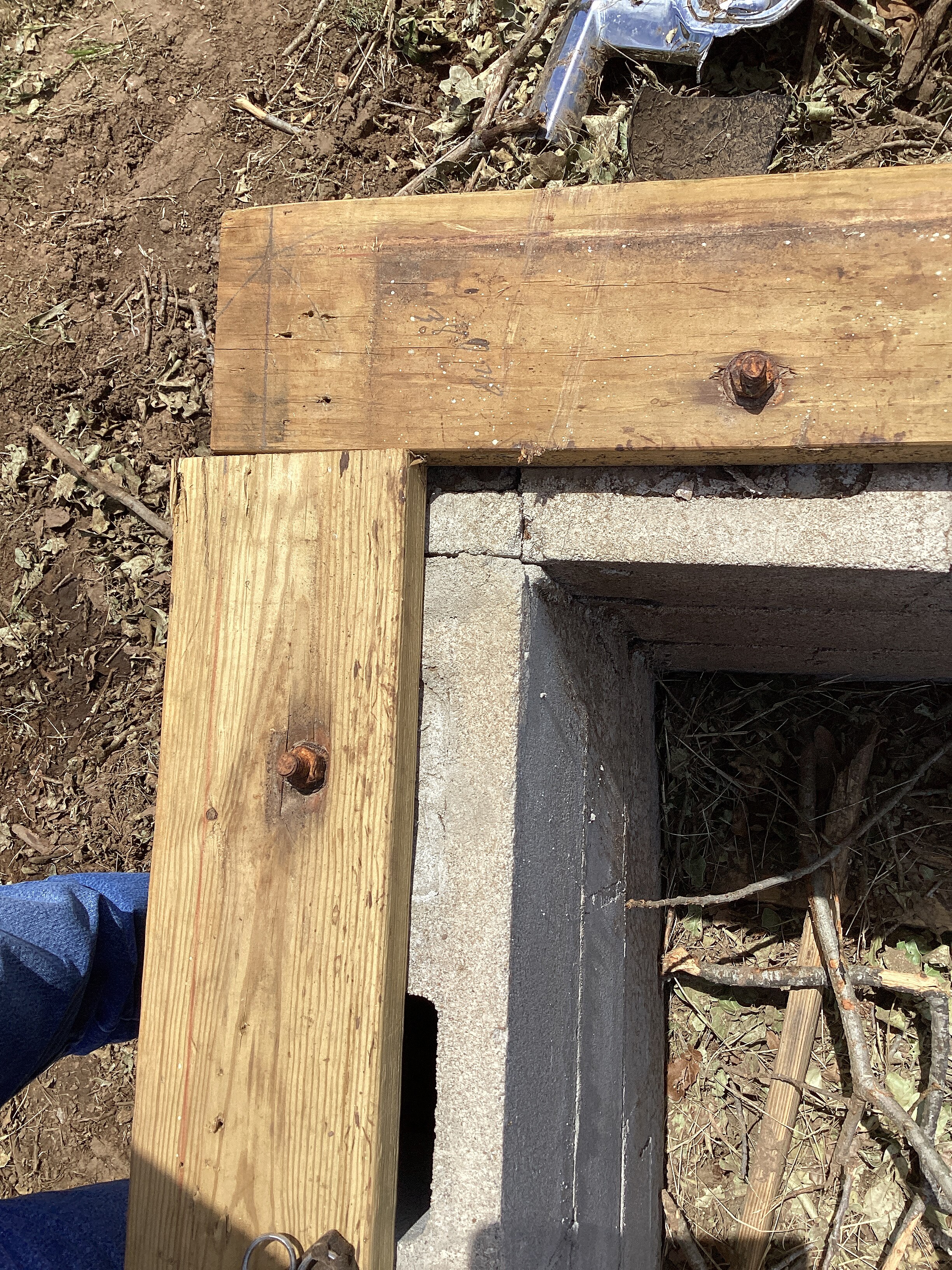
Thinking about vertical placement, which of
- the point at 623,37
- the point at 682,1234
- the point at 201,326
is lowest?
the point at 682,1234

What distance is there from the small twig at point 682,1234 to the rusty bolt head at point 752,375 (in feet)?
8.16

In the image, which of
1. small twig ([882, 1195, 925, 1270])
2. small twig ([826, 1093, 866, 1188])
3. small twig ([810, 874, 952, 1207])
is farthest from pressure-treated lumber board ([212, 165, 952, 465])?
small twig ([882, 1195, 925, 1270])

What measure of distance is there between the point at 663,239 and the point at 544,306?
203 mm

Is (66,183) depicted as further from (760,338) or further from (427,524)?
(760,338)

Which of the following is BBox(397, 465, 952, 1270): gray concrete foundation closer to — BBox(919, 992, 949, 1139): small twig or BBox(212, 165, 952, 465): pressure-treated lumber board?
BBox(212, 165, 952, 465): pressure-treated lumber board

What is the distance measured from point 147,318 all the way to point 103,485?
64 centimetres

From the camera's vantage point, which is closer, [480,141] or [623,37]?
[623,37]

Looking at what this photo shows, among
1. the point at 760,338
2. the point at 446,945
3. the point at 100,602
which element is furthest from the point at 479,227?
the point at 100,602

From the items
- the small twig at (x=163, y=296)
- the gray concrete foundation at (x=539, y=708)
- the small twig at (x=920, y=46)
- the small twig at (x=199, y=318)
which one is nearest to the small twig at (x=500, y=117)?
the small twig at (x=199, y=318)

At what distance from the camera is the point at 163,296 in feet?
10.8

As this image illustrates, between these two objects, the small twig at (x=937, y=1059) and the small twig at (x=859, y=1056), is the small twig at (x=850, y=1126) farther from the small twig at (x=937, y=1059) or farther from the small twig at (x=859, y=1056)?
the small twig at (x=937, y=1059)

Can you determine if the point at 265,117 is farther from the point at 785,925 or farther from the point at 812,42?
the point at 785,925

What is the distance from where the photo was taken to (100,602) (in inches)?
127

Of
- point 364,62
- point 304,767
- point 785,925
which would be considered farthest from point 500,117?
point 785,925
